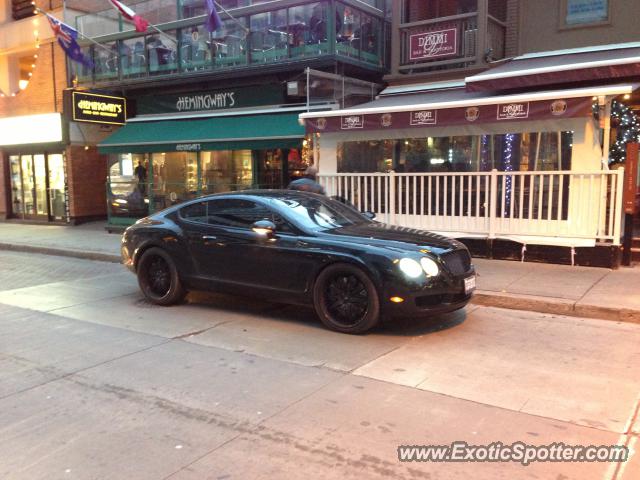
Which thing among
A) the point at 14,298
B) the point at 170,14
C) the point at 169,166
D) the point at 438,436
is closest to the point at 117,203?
the point at 169,166

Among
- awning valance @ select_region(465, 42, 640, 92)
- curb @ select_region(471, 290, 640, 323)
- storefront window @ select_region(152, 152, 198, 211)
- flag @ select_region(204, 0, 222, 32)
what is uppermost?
flag @ select_region(204, 0, 222, 32)

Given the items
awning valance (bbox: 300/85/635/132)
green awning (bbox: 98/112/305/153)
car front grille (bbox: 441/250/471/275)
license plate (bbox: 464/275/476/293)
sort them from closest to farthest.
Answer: car front grille (bbox: 441/250/471/275)
license plate (bbox: 464/275/476/293)
awning valance (bbox: 300/85/635/132)
green awning (bbox: 98/112/305/153)

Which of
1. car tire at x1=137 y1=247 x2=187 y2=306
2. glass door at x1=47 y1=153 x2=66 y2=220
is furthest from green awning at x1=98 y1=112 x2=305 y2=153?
car tire at x1=137 y1=247 x2=187 y2=306

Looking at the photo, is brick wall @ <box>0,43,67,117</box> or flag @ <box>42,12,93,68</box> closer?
flag @ <box>42,12,93,68</box>

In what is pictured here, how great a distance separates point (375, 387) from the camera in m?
4.70

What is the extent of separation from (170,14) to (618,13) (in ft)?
37.8

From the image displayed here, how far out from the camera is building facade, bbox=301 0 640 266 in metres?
9.32

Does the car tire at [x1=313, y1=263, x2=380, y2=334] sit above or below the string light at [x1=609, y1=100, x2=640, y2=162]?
below

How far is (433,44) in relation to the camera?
13.0 metres

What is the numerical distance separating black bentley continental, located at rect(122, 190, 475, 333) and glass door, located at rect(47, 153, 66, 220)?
39.9ft

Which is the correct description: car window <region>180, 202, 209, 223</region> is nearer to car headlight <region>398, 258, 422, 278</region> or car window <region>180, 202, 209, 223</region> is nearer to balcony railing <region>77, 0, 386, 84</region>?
car headlight <region>398, 258, 422, 278</region>

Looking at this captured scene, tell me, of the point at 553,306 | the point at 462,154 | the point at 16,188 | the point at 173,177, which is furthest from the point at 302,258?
the point at 16,188

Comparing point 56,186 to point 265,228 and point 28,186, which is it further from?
point 265,228

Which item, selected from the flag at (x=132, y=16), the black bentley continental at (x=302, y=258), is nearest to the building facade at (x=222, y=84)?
the flag at (x=132, y=16)
